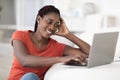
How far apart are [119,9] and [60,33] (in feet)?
6.43

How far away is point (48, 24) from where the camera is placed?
1.71 m

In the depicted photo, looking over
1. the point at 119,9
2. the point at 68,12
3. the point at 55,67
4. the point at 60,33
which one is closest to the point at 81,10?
the point at 68,12

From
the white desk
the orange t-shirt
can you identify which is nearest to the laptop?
the white desk

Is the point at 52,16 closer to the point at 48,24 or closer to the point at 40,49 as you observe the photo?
the point at 48,24

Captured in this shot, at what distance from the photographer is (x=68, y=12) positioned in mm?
3932

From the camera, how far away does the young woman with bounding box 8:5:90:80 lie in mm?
1555

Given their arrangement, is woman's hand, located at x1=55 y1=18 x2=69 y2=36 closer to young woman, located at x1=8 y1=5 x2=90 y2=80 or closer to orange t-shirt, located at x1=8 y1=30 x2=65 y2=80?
young woman, located at x1=8 y1=5 x2=90 y2=80

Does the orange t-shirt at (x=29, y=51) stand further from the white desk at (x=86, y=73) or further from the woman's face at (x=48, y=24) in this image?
the white desk at (x=86, y=73)

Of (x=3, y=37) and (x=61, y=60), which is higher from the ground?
(x=61, y=60)

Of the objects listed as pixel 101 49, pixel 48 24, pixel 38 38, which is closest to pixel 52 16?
pixel 48 24

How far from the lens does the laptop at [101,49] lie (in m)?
1.38

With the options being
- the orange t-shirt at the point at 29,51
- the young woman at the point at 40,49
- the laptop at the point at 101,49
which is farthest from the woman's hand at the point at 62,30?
the laptop at the point at 101,49

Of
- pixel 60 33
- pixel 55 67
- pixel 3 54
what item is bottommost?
pixel 3 54

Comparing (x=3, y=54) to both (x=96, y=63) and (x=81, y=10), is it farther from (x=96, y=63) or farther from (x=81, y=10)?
(x=96, y=63)
